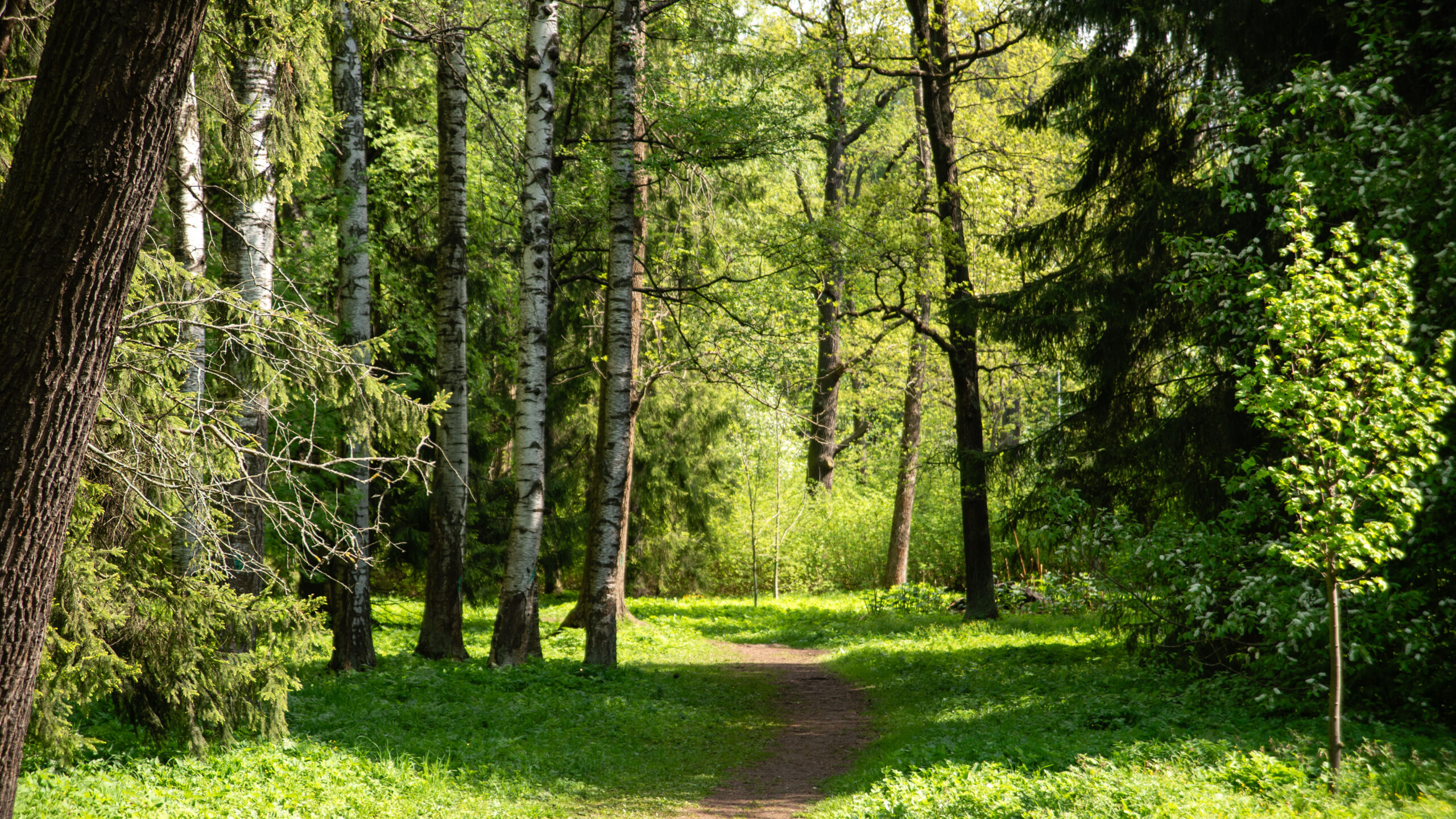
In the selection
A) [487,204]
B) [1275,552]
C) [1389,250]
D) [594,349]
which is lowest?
[1275,552]

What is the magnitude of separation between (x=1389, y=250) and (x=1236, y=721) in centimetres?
395

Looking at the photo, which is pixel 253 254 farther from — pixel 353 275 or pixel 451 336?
pixel 451 336

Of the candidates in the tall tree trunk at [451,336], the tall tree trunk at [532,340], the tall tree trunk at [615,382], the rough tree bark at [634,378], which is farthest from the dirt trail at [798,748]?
the tall tree trunk at [451,336]

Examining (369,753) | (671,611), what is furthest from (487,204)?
(369,753)

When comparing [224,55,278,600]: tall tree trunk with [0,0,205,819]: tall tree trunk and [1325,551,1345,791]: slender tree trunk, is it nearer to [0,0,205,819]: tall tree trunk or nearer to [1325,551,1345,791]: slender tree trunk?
[0,0,205,819]: tall tree trunk

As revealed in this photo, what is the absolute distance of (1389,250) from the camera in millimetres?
5750

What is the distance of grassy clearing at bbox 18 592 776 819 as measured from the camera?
527 cm

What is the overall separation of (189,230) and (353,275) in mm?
3726

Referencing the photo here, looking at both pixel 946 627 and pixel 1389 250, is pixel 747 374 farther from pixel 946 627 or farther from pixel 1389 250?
pixel 1389 250

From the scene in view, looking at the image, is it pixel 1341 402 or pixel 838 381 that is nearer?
pixel 1341 402

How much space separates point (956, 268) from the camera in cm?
1445

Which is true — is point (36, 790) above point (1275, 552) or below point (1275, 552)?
below

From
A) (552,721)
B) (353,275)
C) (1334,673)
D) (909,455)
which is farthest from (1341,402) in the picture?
(909,455)

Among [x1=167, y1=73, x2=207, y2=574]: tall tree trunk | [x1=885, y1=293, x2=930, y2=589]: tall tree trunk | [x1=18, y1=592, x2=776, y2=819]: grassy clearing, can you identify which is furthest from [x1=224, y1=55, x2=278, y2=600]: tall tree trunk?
[x1=885, y1=293, x2=930, y2=589]: tall tree trunk
